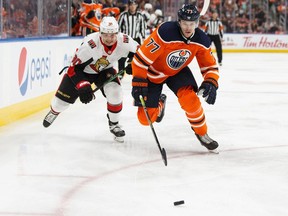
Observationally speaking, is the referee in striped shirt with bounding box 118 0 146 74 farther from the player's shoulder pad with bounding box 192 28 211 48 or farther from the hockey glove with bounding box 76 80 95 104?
the player's shoulder pad with bounding box 192 28 211 48

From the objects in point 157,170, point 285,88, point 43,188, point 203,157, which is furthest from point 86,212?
point 285,88

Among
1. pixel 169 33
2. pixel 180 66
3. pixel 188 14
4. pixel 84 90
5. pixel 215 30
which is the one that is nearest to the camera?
pixel 188 14

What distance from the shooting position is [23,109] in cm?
525

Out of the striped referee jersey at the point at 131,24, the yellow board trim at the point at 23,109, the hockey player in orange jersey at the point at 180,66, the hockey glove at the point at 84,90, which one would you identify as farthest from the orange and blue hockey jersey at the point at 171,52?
the striped referee jersey at the point at 131,24

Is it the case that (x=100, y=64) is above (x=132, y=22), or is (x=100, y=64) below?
above

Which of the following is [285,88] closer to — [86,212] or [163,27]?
[163,27]

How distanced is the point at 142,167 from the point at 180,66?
75 cm

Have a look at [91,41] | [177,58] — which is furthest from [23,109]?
[177,58]

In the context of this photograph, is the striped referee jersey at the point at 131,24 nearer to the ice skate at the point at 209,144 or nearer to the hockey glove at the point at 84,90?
the hockey glove at the point at 84,90

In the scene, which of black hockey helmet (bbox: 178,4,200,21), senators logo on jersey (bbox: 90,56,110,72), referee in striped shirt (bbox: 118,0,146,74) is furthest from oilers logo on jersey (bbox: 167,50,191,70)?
referee in striped shirt (bbox: 118,0,146,74)

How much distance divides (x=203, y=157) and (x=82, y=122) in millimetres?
1665

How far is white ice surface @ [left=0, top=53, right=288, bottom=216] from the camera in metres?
2.67

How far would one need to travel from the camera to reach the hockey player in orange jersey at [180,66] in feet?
11.8

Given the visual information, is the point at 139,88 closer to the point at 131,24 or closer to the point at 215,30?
the point at 131,24
